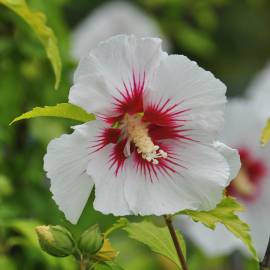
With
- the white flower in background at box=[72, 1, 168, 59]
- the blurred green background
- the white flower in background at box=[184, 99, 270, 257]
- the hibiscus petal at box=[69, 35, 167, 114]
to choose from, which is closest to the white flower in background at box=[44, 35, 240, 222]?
the hibiscus petal at box=[69, 35, 167, 114]

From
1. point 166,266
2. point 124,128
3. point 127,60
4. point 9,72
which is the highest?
point 127,60

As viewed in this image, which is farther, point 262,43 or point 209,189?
point 262,43

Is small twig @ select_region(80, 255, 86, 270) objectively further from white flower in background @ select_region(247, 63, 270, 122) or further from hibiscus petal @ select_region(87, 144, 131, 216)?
white flower in background @ select_region(247, 63, 270, 122)

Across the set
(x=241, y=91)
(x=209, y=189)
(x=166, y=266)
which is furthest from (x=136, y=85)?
(x=241, y=91)

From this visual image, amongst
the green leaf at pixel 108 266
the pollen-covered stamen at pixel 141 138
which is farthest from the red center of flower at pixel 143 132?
the green leaf at pixel 108 266

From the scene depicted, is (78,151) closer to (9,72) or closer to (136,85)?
(136,85)

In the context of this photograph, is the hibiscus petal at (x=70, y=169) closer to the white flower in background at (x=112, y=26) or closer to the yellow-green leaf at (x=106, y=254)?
the yellow-green leaf at (x=106, y=254)

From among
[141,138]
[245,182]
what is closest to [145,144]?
[141,138]
